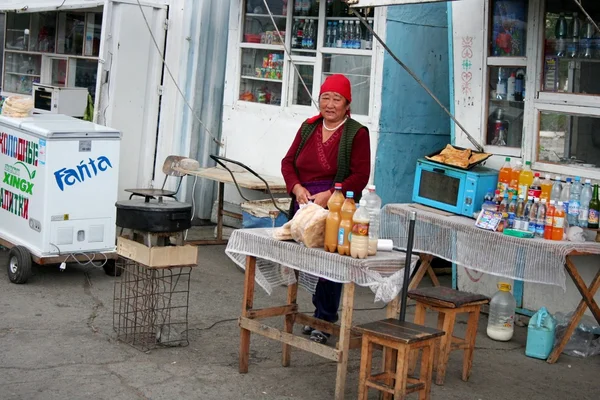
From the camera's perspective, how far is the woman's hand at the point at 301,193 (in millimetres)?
6452

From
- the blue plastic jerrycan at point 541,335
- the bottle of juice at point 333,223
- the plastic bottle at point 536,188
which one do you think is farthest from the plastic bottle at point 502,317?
the bottle of juice at point 333,223

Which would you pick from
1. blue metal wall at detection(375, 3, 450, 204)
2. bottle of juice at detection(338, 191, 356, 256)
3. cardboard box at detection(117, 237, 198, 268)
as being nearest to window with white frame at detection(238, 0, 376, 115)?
blue metal wall at detection(375, 3, 450, 204)

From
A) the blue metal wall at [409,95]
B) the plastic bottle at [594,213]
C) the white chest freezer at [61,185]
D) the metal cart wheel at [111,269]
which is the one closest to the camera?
the plastic bottle at [594,213]

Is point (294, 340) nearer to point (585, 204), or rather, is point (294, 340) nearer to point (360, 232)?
point (360, 232)

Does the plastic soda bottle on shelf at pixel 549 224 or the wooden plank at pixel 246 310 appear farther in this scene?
the plastic soda bottle on shelf at pixel 549 224

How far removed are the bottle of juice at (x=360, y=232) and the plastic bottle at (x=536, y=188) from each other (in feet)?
6.42

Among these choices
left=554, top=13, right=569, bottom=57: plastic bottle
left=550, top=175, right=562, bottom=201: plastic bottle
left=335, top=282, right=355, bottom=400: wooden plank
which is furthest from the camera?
left=554, top=13, right=569, bottom=57: plastic bottle

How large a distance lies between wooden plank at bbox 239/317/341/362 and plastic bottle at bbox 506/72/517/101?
3173mm

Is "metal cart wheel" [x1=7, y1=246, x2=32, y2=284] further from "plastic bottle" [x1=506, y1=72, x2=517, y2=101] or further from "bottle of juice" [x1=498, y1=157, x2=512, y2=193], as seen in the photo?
"plastic bottle" [x1=506, y1=72, x2=517, y2=101]

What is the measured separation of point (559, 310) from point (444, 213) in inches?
48.9

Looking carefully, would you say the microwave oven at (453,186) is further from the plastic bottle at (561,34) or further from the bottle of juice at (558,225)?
the plastic bottle at (561,34)

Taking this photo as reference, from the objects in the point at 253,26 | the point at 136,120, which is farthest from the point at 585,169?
the point at 136,120

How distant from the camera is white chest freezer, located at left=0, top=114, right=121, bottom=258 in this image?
773cm

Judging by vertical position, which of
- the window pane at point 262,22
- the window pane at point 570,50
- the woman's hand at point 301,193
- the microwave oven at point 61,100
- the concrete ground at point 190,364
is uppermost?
the window pane at point 262,22
